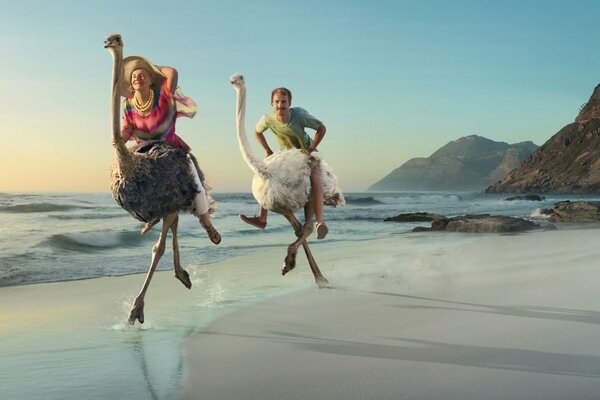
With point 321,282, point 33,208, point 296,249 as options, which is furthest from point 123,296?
point 33,208

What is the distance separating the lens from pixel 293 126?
280 inches

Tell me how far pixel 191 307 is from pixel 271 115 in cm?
243

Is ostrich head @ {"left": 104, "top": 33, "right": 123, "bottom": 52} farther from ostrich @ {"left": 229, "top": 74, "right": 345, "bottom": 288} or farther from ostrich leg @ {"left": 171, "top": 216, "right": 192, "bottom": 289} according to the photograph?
ostrich leg @ {"left": 171, "top": 216, "right": 192, "bottom": 289}

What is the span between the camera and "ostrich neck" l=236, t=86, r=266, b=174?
21.6 feet

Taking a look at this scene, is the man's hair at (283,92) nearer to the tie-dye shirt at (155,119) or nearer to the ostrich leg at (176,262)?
the tie-dye shirt at (155,119)

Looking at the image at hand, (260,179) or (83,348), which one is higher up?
(260,179)

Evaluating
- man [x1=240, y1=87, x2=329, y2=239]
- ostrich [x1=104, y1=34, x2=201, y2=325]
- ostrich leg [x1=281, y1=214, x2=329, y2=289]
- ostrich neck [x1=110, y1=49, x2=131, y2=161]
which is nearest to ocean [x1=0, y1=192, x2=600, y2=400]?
ostrich leg [x1=281, y1=214, x2=329, y2=289]

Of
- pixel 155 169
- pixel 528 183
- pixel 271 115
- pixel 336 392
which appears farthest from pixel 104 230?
pixel 528 183

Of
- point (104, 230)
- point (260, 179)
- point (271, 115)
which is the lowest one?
point (104, 230)

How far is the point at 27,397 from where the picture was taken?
3.59 m

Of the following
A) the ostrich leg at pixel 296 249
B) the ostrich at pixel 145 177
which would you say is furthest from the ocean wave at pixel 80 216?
the ostrich at pixel 145 177

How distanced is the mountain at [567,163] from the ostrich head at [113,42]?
101m

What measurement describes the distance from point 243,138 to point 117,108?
1.68m

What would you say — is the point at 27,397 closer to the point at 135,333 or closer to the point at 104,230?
the point at 135,333
